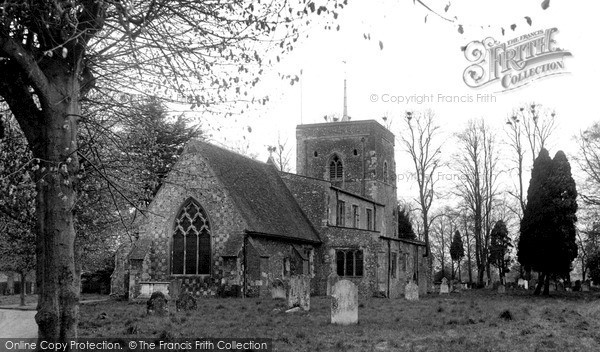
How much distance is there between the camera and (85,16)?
27.9 feet

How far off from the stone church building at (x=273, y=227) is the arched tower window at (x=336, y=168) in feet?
0.23

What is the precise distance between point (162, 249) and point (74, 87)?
56.7 ft

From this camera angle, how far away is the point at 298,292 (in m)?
17.2

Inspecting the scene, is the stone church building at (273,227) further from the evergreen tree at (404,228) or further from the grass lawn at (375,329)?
the evergreen tree at (404,228)

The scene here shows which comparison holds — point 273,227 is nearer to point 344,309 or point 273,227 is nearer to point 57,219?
point 344,309

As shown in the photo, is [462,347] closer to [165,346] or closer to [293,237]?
[165,346]

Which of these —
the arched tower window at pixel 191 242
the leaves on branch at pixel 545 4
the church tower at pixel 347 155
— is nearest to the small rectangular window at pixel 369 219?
the church tower at pixel 347 155

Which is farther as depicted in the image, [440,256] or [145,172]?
[440,256]

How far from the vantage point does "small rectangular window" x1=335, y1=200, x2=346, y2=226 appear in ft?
114

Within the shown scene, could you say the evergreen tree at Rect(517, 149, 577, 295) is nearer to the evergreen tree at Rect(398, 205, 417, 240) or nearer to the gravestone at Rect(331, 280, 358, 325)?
the evergreen tree at Rect(398, 205, 417, 240)

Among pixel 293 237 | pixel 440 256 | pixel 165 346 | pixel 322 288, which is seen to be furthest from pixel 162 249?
pixel 440 256

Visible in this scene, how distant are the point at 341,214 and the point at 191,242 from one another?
12551mm

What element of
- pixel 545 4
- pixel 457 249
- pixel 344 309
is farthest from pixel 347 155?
pixel 545 4

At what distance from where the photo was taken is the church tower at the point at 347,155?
41281 mm
